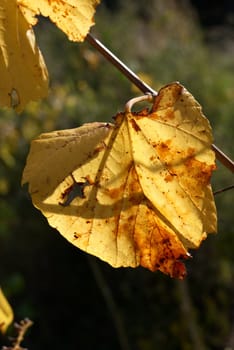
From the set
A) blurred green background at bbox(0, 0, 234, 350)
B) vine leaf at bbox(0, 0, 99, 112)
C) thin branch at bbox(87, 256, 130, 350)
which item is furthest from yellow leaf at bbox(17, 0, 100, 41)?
thin branch at bbox(87, 256, 130, 350)

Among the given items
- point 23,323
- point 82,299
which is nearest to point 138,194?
point 23,323

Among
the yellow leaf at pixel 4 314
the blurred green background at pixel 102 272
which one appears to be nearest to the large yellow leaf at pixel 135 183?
the yellow leaf at pixel 4 314

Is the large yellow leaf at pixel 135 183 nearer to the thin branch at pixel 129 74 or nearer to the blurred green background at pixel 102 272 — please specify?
the thin branch at pixel 129 74

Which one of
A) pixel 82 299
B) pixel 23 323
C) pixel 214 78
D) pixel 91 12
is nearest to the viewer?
pixel 91 12

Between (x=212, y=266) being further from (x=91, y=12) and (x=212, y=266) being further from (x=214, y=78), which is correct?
(x=91, y=12)

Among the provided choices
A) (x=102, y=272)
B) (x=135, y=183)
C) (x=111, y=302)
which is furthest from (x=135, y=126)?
(x=102, y=272)

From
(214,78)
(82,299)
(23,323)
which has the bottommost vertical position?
(82,299)

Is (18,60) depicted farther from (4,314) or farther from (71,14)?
(4,314)

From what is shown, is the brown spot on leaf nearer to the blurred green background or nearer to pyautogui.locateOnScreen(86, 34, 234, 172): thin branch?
pyautogui.locateOnScreen(86, 34, 234, 172): thin branch
